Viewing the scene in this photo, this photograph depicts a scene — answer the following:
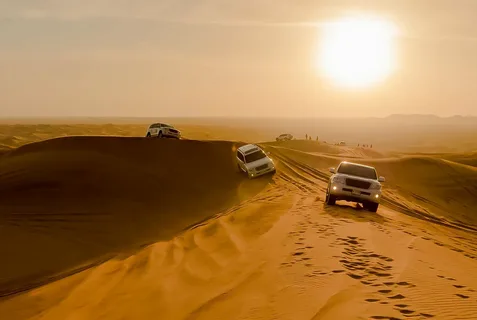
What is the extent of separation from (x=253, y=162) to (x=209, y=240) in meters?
12.9

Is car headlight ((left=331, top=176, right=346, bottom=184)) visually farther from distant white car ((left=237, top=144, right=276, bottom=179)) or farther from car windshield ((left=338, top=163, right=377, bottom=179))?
distant white car ((left=237, top=144, right=276, bottom=179))

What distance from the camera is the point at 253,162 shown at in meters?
24.6

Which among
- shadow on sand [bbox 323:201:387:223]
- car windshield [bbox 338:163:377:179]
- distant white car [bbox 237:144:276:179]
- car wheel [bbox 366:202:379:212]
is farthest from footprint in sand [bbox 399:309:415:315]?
distant white car [bbox 237:144:276:179]

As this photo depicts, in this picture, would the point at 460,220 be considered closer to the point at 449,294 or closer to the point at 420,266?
the point at 420,266

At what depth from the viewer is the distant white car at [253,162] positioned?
24.3 m

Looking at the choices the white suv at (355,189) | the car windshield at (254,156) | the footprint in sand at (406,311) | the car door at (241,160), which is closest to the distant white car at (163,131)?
the car door at (241,160)

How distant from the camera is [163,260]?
33.5 feet

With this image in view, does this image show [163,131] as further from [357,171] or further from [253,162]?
[357,171]

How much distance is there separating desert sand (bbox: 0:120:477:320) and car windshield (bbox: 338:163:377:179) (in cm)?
143

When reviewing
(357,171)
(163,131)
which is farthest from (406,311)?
(163,131)

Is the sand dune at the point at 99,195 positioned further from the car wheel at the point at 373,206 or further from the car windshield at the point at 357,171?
the car wheel at the point at 373,206

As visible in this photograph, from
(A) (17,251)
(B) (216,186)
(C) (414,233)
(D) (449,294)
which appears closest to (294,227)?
(C) (414,233)

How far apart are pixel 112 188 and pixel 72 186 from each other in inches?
77.3

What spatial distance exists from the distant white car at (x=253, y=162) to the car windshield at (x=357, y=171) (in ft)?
25.8
